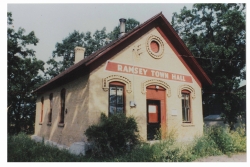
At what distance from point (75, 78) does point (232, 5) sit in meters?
13.6

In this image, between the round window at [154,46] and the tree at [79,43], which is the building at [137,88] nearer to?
the round window at [154,46]

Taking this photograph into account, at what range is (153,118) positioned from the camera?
11.7m

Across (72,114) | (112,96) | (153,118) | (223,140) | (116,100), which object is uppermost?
(112,96)

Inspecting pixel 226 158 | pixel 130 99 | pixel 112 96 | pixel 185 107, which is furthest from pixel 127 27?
pixel 226 158

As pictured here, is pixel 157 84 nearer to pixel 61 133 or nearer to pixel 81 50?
pixel 61 133

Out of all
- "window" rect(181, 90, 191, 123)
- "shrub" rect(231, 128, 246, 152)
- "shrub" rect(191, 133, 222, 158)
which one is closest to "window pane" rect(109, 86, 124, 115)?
"shrub" rect(191, 133, 222, 158)

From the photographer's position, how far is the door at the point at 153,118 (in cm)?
1154

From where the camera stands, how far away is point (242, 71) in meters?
17.3

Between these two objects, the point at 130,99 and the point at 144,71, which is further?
the point at 144,71

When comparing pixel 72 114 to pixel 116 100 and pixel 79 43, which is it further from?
pixel 79 43

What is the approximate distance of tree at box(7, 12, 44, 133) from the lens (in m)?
18.9

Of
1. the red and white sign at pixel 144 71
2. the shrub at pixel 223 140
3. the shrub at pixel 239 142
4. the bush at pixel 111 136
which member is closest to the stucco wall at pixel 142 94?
the red and white sign at pixel 144 71

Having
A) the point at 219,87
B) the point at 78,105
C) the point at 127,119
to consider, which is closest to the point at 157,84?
the point at 127,119

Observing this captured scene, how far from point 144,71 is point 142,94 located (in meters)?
1.19
